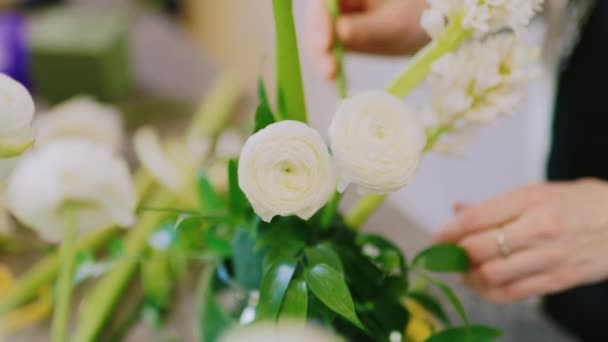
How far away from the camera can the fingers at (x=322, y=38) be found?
0.55m

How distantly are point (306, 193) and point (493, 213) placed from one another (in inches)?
8.3

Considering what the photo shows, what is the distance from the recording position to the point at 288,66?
39 centimetres

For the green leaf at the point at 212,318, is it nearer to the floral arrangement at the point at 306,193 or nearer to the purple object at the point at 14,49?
the floral arrangement at the point at 306,193

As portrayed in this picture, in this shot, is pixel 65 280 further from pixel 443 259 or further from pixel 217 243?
pixel 443 259

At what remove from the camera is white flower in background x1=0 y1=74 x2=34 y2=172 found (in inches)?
12.9

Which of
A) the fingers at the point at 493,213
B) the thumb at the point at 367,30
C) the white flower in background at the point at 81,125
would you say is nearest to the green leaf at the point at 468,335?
the fingers at the point at 493,213

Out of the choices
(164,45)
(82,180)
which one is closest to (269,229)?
(82,180)

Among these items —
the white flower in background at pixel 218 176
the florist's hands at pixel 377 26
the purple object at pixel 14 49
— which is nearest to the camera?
the florist's hands at pixel 377 26

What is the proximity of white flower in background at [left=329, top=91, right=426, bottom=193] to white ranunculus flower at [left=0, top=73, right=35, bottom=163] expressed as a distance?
16 cm

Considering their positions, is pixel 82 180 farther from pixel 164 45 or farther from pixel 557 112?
pixel 164 45

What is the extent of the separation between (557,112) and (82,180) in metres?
0.53

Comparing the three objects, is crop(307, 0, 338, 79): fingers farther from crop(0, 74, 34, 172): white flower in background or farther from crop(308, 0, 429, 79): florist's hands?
crop(0, 74, 34, 172): white flower in background

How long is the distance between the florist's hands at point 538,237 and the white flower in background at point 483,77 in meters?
0.11

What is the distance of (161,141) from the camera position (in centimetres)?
93
